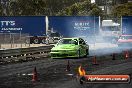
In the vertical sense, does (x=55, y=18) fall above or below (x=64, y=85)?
above

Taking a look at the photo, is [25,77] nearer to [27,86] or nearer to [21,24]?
[27,86]

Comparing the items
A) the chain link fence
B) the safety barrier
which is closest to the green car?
the safety barrier

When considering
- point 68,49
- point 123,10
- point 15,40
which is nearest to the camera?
point 68,49

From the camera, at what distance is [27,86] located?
14.2 m

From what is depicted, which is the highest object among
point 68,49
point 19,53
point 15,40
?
point 15,40

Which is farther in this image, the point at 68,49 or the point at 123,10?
the point at 123,10

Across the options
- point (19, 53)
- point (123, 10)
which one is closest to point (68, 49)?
point (19, 53)

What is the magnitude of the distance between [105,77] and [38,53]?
2070 cm

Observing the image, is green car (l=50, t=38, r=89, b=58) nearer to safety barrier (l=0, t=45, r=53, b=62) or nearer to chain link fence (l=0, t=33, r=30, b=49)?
safety barrier (l=0, t=45, r=53, b=62)

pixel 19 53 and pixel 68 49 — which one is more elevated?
pixel 68 49

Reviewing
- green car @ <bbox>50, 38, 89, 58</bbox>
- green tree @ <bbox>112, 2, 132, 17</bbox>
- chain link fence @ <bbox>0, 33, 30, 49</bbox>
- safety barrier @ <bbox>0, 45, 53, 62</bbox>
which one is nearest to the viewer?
safety barrier @ <bbox>0, 45, 53, 62</bbox>

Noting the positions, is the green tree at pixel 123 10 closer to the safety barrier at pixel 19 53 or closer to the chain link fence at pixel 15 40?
the chain link fence at pixel 15 40

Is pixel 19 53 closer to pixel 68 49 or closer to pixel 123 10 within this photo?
pixel 68 49

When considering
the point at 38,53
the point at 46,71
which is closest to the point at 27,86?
the point at 46,71
